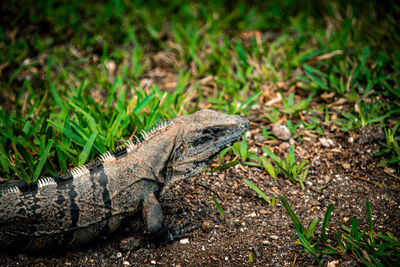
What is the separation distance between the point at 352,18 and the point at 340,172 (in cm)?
289

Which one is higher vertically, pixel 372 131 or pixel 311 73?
pixel 311 73

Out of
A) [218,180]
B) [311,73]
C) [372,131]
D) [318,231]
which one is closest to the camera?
[318,231]

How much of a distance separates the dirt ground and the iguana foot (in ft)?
0.14

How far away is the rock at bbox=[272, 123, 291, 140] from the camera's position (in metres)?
3.83

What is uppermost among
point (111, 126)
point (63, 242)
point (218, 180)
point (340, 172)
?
point (111, 126)

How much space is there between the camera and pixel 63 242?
8.77 feet

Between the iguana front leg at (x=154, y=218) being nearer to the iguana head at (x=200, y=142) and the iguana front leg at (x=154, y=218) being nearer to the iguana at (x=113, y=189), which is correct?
the iguana at (x=113, y=189)

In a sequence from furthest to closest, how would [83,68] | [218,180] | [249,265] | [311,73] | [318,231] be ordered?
[83,68] → [311,73] → [218,180] → [318,231] → [249,265]

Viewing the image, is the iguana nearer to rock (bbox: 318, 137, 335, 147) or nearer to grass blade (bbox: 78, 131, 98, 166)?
grass blade (bbox: 78, 131, 98, 166)

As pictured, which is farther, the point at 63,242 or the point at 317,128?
the point at 317,128

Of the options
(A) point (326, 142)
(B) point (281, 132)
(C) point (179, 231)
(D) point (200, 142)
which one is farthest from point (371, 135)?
(C) point (179, 231)

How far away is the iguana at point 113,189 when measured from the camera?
8.54 ft

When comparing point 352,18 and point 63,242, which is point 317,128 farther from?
point 63,242

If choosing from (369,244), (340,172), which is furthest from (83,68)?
(369,244)
